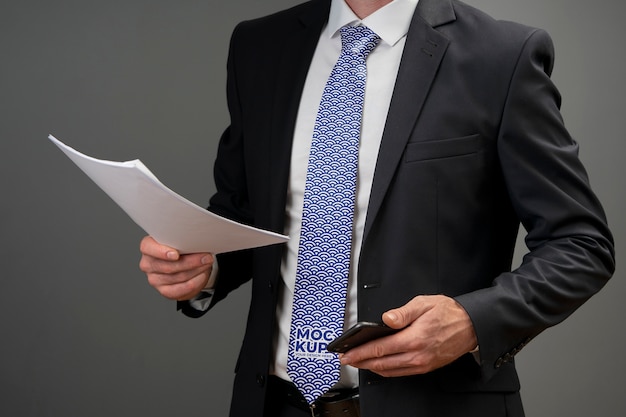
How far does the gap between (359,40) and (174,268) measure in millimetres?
579

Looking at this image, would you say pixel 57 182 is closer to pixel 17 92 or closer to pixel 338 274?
pixel 17 92

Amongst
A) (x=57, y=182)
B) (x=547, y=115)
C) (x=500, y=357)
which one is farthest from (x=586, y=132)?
(x=57, y=182)

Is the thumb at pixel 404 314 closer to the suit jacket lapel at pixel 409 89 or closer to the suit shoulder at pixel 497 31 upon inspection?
the suit jacket lapel at pixel 409 89

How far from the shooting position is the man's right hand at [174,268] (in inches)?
61.4

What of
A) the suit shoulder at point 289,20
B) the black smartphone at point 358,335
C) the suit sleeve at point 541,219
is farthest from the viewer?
the suit shoulder at point 289,20

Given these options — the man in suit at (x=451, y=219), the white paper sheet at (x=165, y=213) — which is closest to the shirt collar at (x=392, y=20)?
the man in suit at (x=451, y=219)

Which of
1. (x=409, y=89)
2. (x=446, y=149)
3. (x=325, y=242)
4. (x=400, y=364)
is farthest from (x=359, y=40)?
(x=400, y=364)

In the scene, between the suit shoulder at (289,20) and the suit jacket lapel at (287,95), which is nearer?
the suit jacket lapel at (287,95)

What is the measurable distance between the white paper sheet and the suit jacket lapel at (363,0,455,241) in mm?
255

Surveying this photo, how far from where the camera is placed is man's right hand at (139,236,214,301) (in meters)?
1.56

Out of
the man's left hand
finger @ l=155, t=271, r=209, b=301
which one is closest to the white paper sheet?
finger @ l=155, t=271, r=209, b=301

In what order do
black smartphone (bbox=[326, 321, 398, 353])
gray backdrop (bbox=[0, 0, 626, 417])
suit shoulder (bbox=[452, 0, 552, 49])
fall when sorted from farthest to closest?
gray backdrop (bbox=[0, 0, 626, 417]), suit shoulder (bbox=[452, 0, 552, 49]), black smartphone (bbox=[326, 321, 398, 353])

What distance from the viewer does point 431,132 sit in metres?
1.59

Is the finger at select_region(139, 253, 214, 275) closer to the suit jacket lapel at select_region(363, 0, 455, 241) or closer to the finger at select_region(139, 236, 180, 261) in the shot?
the finger at select_region(139, 236, 180, 261)
